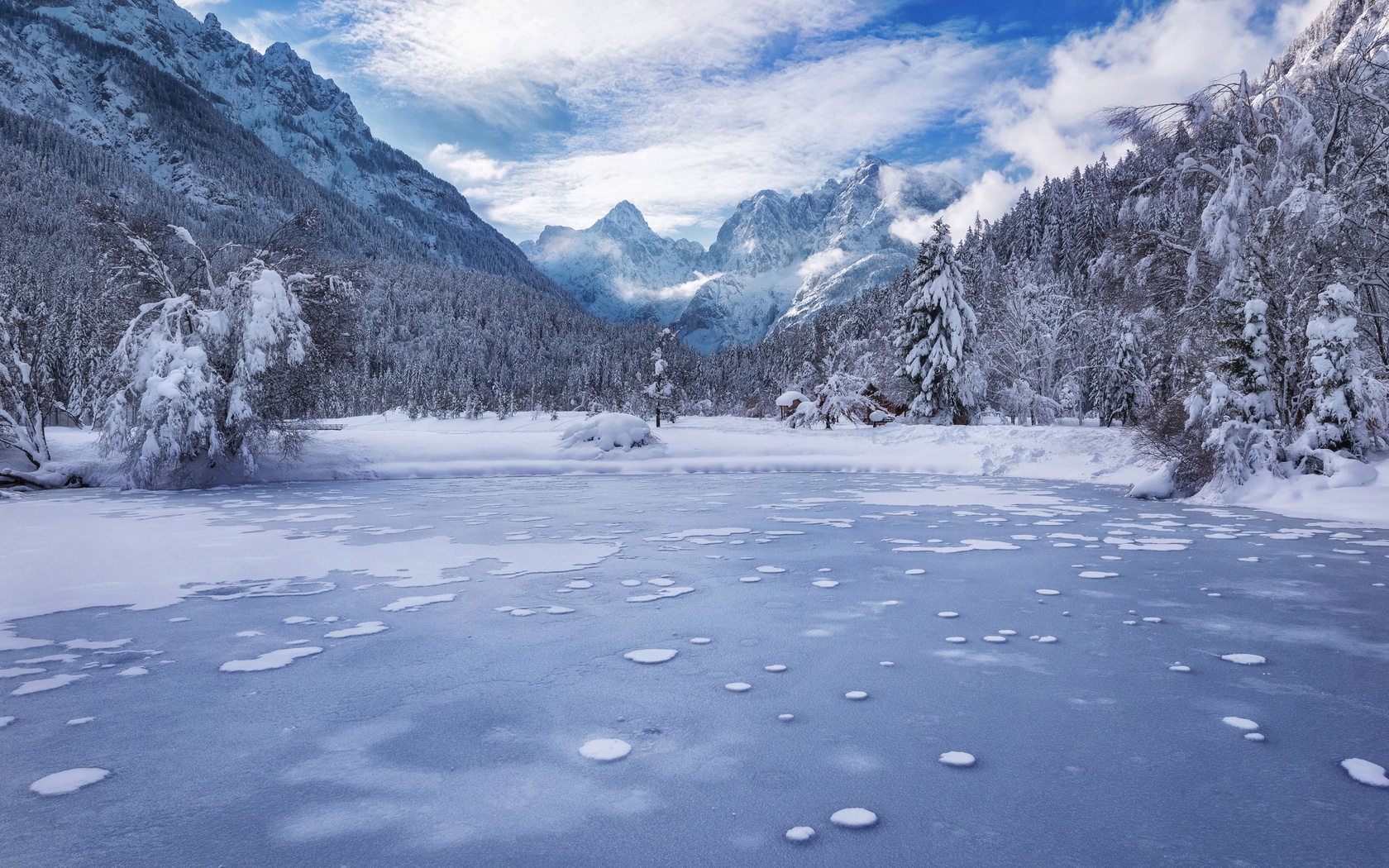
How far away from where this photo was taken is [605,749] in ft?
10.2

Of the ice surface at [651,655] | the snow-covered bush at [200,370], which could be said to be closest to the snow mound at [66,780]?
the ice surface at [651,655]

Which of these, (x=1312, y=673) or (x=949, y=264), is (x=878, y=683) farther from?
(x=949, y=264)

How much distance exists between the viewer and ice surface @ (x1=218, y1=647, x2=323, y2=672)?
4246 millimetres

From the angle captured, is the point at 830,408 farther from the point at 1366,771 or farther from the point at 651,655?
the point at 1366,771

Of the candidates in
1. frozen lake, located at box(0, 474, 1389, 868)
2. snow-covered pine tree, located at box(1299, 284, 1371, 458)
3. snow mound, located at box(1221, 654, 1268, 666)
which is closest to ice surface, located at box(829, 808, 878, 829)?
frozen lake, located at box(0, 474, 1389, 868)

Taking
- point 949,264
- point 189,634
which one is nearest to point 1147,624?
point 189,634

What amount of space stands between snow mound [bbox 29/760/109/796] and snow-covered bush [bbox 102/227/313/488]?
15.1 metres

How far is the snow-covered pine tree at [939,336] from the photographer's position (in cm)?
3119

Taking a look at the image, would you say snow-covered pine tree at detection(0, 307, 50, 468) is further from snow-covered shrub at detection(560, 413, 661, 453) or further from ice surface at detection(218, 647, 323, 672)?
ice surface at detection(218, 647, 323, 672)

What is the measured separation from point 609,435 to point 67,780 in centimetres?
2023

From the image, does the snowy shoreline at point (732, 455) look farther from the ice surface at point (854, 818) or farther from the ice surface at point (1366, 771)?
the ice surface at point (854, 818)

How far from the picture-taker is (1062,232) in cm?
9144

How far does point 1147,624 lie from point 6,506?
17.7 meters

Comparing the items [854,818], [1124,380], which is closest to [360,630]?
[854,818]
